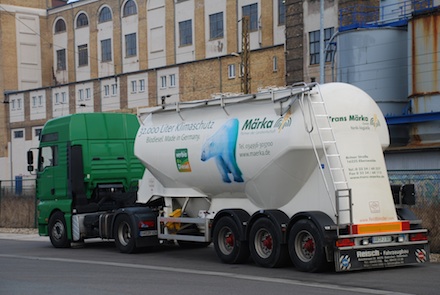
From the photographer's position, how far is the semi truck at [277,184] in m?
14.8

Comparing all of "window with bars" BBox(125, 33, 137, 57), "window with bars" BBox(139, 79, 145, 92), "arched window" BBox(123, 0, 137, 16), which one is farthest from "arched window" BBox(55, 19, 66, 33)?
"window with bars" BBox(139, 79, 145, 92)

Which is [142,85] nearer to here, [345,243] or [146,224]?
[146,224]

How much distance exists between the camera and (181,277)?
14.7 metres

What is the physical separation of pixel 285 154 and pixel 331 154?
2.85ft

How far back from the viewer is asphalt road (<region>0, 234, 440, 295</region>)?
42.2 ft

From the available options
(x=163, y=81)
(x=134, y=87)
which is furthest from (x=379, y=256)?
(x=134, y=87)

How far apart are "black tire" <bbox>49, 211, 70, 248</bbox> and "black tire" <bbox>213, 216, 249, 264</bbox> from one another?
6.56 meters

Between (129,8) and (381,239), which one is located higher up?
(129,8)

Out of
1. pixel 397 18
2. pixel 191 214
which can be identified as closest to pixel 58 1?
pixel 397 18

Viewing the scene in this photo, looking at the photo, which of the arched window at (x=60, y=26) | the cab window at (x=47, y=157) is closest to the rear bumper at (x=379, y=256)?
the cab window at (x=47, y=157)

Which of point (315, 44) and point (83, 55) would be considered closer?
point (315, 44)

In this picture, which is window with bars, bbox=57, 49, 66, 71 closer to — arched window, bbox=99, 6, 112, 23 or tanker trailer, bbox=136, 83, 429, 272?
arched window, bbox=99, 6, 112, 23

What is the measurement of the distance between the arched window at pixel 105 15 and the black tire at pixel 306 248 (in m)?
69.6

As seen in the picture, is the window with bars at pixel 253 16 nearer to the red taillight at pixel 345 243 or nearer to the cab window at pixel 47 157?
the cab window at pixel 47 157
